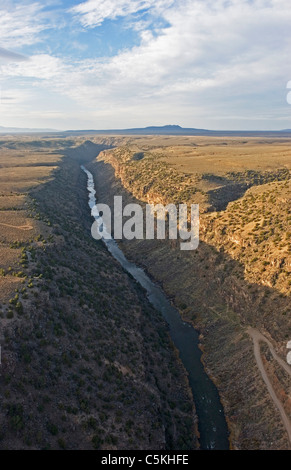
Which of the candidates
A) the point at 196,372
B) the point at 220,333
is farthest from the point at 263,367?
the point at 220,333

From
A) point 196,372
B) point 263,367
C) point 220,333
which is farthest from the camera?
point 220,333

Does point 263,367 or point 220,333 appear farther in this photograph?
point 220,333

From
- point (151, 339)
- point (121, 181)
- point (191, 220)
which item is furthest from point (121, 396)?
point (121, 181)

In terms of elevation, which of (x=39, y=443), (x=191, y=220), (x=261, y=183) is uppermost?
(x=261, y=183)

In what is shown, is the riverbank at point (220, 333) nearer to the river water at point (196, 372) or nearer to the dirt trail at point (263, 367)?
the dirt trail at point (263, 367)

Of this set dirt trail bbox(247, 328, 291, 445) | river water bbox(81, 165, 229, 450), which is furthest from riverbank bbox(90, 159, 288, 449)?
river water bbox(81, 165, 229, 450)

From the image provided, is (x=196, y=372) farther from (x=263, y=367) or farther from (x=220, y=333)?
(x=263, y=367)

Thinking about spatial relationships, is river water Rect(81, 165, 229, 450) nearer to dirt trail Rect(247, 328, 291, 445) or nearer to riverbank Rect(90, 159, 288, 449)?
riverbank Rect(90, 159, 288, 449)

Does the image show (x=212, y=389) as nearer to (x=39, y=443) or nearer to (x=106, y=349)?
(x=106, y=349)
